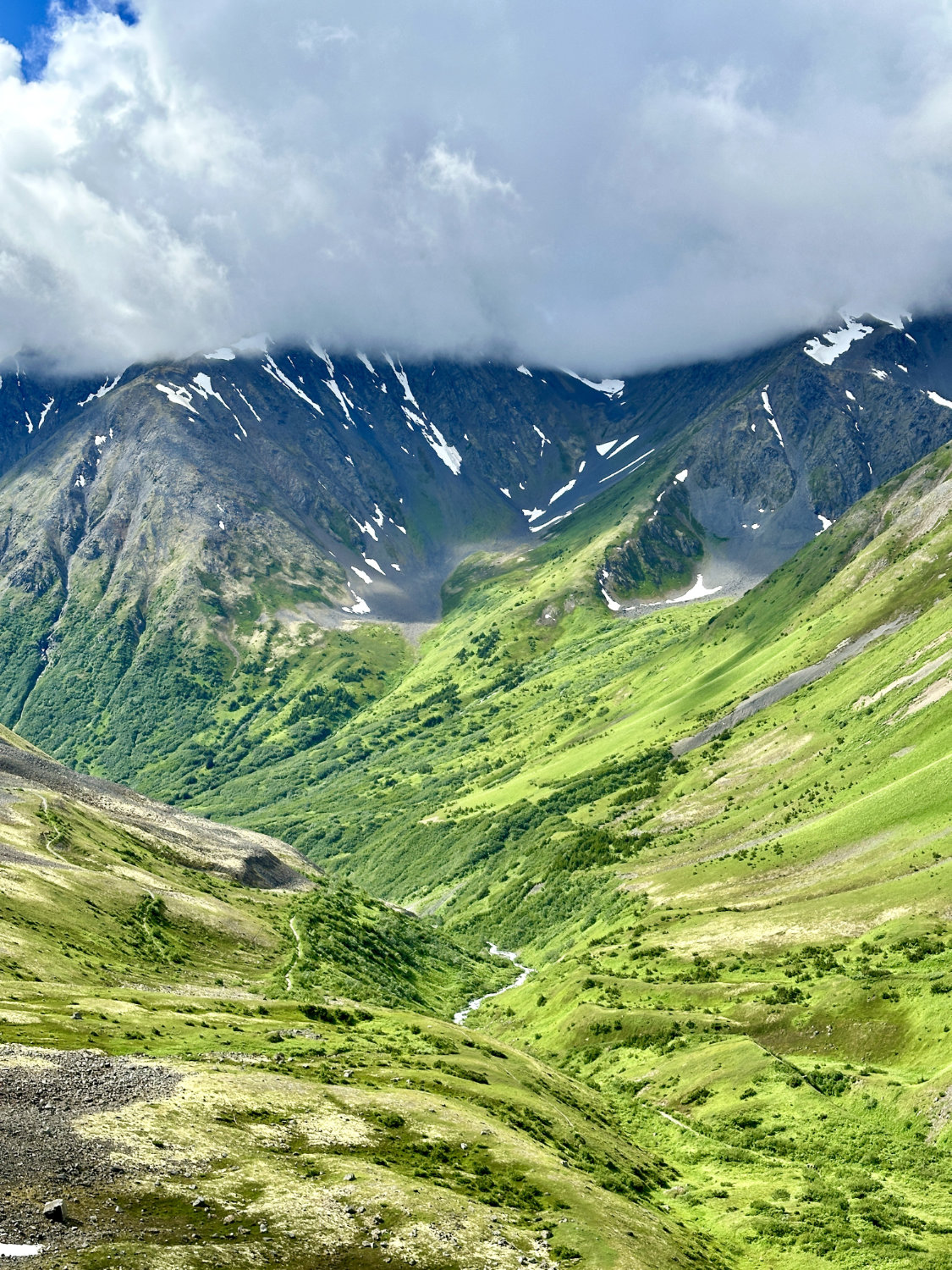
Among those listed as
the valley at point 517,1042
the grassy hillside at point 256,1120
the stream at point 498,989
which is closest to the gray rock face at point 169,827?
the valley at point 517,1042

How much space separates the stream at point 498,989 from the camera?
443 feet

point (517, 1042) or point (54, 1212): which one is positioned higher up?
point (517, 1042)

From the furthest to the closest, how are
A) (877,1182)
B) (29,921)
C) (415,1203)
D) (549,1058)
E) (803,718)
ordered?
(803,718) < (549,1058) < (29,921) < (877,1182) < (415,1203)

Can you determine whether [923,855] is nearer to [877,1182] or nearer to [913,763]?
[913,763]

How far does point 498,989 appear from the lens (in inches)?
6107

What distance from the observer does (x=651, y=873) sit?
170250 millimetres

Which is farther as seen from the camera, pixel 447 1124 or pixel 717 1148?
pixel 717 1148

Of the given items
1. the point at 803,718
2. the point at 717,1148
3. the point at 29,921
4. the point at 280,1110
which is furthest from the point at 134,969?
the point at 803,718

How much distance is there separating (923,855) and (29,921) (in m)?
91.3

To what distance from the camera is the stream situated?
443 feet

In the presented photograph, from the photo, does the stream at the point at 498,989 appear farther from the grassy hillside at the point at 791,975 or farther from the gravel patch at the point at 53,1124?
the gravel patch at the point at 53,1124

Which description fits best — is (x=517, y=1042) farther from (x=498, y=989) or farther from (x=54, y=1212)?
(x=54, y=1212)

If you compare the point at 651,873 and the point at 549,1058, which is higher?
the point at 651,873

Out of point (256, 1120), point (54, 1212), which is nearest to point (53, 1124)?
point (54, 1212)
